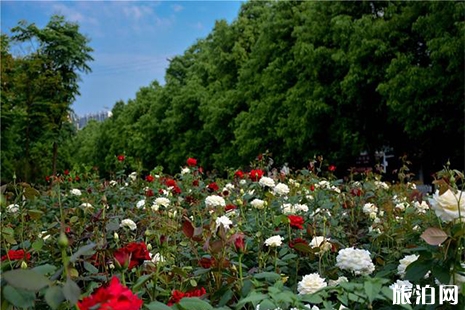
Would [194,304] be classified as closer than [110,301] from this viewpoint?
No

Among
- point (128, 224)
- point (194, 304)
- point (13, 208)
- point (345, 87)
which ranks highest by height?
point (345, 87)

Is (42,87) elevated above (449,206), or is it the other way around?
(42,87)

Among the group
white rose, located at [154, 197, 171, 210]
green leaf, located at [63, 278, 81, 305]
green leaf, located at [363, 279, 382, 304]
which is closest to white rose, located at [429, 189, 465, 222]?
green leaf, located at [363, 279, 382, 304]

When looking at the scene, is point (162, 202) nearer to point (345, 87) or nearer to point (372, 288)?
point (372, 288)

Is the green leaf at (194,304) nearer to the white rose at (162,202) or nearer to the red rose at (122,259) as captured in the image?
the red rose at (122,259)

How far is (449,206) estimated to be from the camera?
60.4 inches

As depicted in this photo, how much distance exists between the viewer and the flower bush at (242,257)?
134 centimetres

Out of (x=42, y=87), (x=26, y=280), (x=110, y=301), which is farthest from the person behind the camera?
(x=42, y=87)

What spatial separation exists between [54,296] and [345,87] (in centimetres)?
1340

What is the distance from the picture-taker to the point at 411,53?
13.2 meters

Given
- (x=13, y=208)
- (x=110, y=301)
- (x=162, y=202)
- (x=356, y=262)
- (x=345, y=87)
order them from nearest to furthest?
(x=110, y=301) < (x=356, y=262) < (x=162, y=202) < (x=13, y=208) < (x=345, y=87)

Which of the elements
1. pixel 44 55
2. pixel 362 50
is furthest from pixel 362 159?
pixel 44 55

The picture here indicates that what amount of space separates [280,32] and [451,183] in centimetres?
1584

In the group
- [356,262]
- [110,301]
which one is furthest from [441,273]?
[110,301]
